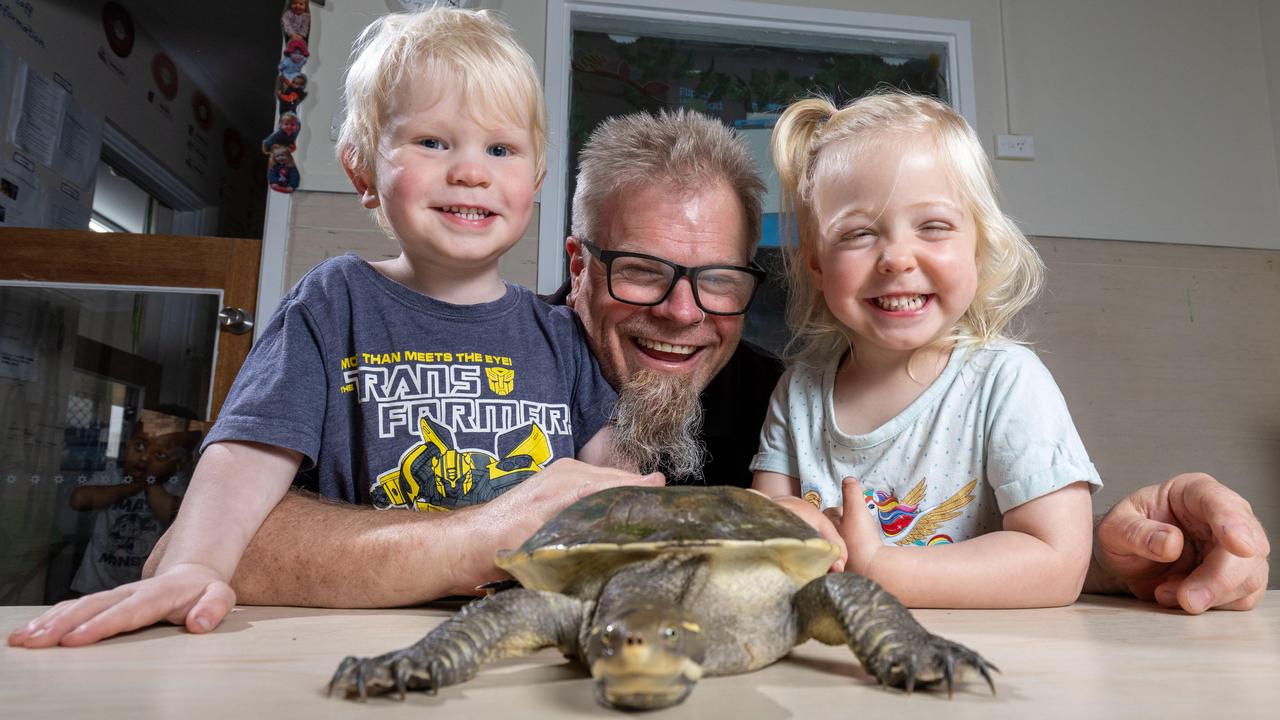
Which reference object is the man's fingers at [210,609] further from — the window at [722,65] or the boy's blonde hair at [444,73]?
the window at [722,65]

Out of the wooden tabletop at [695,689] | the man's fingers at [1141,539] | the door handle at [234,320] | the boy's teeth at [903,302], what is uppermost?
the door handle at [234,320]

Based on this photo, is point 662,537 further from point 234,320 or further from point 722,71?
point 722,71

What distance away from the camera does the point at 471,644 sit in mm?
Result: 606

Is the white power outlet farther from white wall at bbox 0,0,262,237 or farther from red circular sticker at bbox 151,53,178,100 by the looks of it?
red circular sticker at bbox 151,53,178,100

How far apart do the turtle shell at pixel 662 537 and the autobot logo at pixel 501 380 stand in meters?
0.59

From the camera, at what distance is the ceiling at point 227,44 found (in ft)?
12.6

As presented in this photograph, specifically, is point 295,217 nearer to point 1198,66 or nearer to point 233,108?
point 233,108

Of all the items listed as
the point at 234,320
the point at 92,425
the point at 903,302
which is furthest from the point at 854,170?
the point at 92,425

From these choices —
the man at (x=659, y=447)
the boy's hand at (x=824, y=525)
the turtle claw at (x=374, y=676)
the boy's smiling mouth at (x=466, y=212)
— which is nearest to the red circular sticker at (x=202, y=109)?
the man at (x=659, y=447)

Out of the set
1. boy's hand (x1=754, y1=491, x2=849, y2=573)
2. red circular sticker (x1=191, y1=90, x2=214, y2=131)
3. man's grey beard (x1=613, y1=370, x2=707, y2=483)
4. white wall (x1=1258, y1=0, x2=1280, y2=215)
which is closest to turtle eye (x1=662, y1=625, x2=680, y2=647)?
boy's hand (x1=754, y1=491, x2=849, y2=573)

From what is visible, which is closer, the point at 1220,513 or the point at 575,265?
the point at 1220,513

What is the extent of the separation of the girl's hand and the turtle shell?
225mm

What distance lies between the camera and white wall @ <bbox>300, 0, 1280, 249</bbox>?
124 inches

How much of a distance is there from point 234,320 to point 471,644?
90.1 inches
